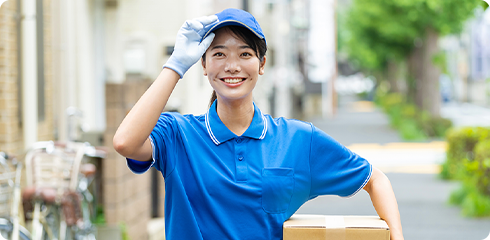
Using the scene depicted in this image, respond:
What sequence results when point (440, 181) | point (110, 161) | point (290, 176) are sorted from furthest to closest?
point (440, 181), point (110, 161), point (290, 176)

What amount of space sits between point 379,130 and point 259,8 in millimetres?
8341

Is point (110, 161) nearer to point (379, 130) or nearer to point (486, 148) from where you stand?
point (486, 148)

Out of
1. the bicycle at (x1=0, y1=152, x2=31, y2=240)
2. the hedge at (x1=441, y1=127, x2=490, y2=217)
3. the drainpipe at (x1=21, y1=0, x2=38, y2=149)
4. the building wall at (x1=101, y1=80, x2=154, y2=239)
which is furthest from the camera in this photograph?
the hedge at (x1=441, y1=127, x2=490, y2=217)

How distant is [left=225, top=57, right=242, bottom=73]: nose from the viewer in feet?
7.18

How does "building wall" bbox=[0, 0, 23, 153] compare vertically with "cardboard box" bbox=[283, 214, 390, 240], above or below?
above

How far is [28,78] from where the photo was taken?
5316 mm

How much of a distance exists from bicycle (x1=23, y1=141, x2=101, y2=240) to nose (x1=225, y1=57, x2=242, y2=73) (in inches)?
109

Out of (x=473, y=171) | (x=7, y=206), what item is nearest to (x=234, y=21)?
(x=7, y=206)

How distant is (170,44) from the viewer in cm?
973

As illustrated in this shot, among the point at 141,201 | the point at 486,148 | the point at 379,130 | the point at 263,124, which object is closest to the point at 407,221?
the point at 486,148

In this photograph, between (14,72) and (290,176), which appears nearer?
(290,176)

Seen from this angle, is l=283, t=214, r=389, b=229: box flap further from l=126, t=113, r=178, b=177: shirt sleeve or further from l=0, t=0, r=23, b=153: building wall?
l=0, t=0, r=23, b=153: building wall

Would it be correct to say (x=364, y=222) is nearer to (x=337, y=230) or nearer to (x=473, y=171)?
(x=337, y=230)

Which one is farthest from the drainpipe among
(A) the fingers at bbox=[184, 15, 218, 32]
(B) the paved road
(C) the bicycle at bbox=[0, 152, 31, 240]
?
(B) the paved road
